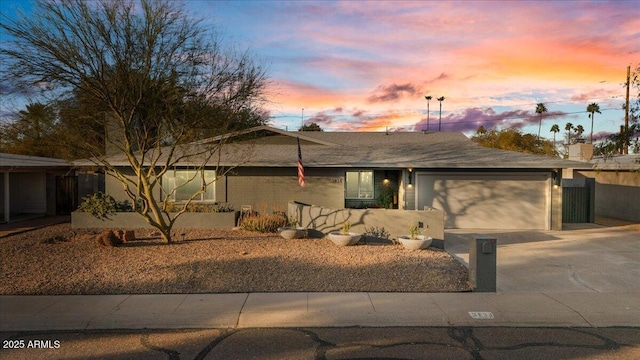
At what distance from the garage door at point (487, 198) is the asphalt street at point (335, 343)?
36.9 feet

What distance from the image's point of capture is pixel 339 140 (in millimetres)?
23906

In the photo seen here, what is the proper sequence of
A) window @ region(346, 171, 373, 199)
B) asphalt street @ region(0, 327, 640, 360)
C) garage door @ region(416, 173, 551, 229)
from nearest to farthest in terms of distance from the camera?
asphalt street @ region(0, 327, 640, 360) < garage door @ region(416, 173, 551, 229) < window @ region(346, 171, 373, 199)

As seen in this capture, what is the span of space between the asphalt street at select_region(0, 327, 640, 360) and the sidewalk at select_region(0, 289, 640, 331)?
0.79 ft

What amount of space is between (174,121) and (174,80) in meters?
1.44

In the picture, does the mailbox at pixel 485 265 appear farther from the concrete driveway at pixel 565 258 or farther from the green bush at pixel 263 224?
the green bush at pixel 263 224

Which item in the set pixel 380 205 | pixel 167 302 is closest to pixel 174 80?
pixel 167 302

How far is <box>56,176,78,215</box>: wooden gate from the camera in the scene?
22.6 m

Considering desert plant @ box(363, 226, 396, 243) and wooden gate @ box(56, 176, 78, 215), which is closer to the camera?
desert plant @ box(363, 226, 396, 243)

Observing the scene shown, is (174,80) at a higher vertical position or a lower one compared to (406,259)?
higher

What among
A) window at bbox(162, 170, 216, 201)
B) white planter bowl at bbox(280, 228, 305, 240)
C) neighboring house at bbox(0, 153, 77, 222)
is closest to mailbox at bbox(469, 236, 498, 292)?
white planter bowl at bbox(280, 228, 305, 240)

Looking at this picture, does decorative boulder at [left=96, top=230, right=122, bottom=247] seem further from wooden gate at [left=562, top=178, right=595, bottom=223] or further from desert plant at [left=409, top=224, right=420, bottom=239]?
wooden gate at [left=562, top=178, right=595, bottom=223]

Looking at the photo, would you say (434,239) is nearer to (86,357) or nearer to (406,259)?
(406,259)

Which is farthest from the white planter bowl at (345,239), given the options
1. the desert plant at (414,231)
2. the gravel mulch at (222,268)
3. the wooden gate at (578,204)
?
the wooden gate at (578,204)

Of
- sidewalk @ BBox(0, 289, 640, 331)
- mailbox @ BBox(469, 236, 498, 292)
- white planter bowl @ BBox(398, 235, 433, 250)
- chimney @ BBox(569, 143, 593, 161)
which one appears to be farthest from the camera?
chimney @ BBox(569, 143, 593, 161)
